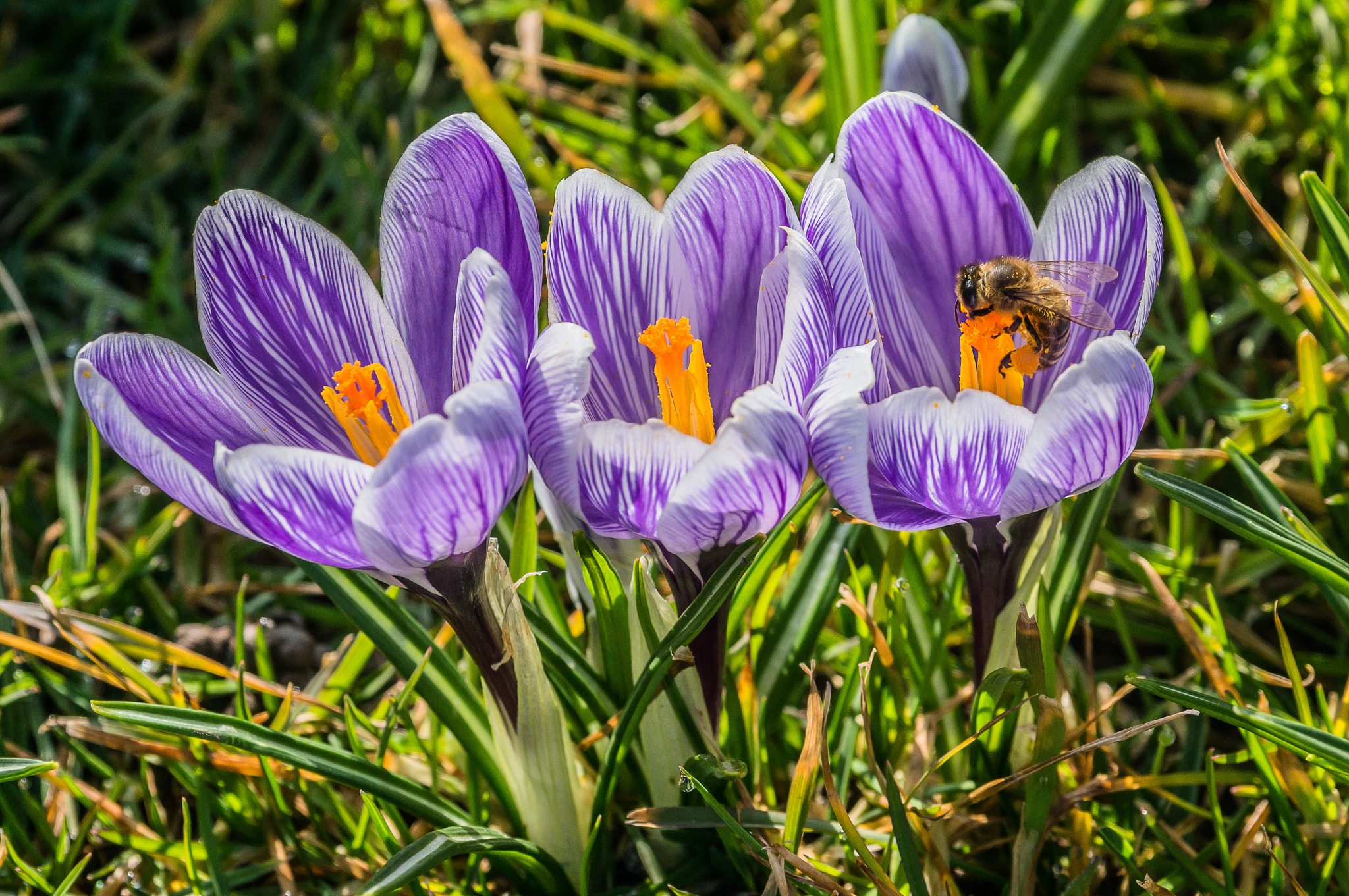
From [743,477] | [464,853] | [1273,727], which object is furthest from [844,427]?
[464,853]

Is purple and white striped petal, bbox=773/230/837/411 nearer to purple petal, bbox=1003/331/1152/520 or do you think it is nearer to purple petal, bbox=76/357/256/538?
purple petal, bbox=1003/331/1152/520

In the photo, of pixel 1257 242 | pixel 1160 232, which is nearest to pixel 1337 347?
pixel 1257 242

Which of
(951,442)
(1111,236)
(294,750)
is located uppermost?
(1111,236)

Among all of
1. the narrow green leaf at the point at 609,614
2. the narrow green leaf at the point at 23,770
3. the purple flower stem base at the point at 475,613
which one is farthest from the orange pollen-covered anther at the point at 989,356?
the narrow green leaf at the point at 23,770

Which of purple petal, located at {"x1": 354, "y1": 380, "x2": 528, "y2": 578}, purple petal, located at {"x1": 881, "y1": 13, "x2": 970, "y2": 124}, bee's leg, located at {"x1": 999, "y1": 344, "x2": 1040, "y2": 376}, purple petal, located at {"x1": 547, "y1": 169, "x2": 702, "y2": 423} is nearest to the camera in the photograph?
purple petal, located at {"x1": 354, "y1": 380, "x2": 528, "y2": 578}

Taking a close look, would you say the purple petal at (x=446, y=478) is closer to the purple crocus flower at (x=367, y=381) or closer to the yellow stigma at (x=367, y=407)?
the purple crocus flower at (x=367, y=381)

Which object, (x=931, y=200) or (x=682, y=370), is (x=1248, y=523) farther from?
(x=682, y=370)

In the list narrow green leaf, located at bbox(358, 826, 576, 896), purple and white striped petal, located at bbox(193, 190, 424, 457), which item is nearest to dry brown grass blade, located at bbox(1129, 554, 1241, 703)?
narrow green leaf, located at bbox(358, 826, 576, 896)

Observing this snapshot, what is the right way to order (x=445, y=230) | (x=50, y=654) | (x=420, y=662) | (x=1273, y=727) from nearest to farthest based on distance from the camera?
(x=1273, y=727) < (x=445, y=230) < (x=420, y=662) < (x=50, y=654)
